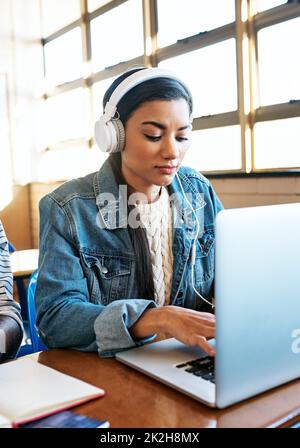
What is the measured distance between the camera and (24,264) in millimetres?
2818

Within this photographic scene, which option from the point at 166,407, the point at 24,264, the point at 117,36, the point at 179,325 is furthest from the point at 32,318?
the point at 117,36

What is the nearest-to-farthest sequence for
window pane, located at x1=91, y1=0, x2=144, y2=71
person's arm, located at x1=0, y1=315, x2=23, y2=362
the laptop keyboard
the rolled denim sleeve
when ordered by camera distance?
the laptop keyboard, the rolled denim sleeve, person's arm, located at x1=0, y1=315, x2=23, y2=362, window pane, located at x1=91, y1=0, x2=144, y2=71

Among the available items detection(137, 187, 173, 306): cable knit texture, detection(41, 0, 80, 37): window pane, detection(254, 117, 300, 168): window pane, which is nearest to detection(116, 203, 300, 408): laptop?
detection(137, 187, 173, 306): cable knit texture

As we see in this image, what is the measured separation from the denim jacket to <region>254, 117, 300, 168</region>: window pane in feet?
4.71

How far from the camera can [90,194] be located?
120 cm

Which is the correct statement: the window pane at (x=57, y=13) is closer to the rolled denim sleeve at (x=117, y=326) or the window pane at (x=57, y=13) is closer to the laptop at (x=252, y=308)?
the rolled denim sleeve at (x=117, y=326)

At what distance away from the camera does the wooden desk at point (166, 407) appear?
2.13 ft

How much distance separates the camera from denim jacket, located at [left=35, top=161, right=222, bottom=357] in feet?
3.14

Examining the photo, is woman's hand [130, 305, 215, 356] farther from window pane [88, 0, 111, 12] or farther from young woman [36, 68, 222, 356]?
window pane [88, 0, 111, 12]

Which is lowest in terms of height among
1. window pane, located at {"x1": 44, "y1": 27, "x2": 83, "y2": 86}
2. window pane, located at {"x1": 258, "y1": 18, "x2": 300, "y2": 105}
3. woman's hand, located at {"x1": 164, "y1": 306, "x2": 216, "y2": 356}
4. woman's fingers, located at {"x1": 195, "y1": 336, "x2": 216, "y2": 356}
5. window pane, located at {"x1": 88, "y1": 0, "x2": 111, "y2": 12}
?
woman's fingers, located at {"x1": 195, "y1": 336, "x2": 216, "y2": 356}

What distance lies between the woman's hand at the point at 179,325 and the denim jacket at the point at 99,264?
0.02m

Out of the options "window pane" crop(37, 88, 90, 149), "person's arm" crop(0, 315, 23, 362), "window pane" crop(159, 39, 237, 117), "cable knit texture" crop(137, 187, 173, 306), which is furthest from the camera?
"window pane" crop(37, 88, 90, 149)

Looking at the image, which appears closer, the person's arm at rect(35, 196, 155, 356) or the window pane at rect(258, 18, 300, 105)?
the person's arm at rect(35, 196, 155, 356)

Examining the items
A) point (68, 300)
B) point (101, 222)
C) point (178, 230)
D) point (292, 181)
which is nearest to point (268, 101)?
point (292, 181)
